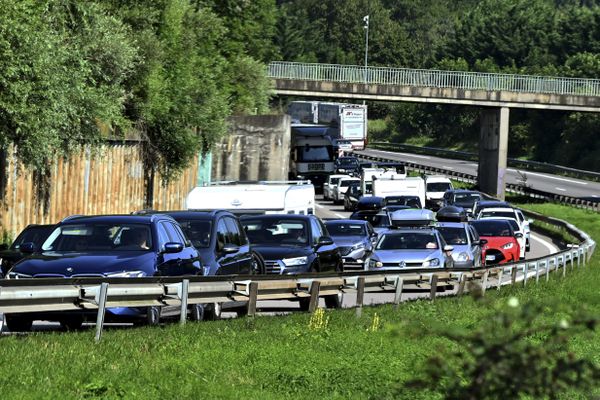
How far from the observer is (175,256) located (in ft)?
59.2

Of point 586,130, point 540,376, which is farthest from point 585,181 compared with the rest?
point 540,376

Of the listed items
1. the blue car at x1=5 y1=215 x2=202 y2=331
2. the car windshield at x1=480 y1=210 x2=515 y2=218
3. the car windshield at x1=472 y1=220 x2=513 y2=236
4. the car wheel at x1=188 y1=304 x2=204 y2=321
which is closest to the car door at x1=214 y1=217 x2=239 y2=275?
the blue car at x1=5 y1=215 x2=202 y2=331

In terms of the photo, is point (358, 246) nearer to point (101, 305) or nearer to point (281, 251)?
point (281, 251)

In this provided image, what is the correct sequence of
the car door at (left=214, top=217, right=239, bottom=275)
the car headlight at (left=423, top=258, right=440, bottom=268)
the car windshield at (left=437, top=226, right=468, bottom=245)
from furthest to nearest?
1. the car windshield at (left=437, top=226, right=468, bottom=245)
2. the car headlight at (left=423, top=258, right=440, bottom=268)
3. the car door at (left=214, top=217, right=239, bottom=275)

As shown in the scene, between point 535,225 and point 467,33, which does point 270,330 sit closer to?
point 535,225

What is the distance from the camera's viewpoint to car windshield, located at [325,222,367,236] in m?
36.0

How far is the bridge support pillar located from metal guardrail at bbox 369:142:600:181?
56.8ft

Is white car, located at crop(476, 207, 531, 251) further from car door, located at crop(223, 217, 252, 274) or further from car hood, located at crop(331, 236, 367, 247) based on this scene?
car door, located at crop(223, 217, 252, 274)

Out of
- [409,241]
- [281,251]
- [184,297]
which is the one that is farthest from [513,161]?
[184,297]

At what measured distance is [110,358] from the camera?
13.0 meters

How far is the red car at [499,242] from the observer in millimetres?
39438

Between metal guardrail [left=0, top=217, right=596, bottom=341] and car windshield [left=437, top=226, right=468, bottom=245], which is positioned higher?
metal guardrail [left=0, top=217, right=596, bottom=341]

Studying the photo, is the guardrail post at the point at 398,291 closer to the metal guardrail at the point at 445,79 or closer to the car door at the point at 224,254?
the car door at the point at 224,254

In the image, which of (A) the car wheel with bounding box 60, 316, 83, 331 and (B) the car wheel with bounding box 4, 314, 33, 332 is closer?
(A) the car wheel with bounding box 60, 316, 83, 331
